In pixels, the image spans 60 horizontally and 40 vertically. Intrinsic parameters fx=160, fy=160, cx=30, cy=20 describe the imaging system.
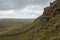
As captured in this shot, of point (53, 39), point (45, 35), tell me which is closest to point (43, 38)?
point (45, 35)

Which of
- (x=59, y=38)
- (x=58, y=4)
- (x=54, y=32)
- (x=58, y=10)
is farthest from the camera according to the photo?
(x=58, y=4)

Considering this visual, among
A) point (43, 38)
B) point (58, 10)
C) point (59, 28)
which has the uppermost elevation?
point (58, 10)

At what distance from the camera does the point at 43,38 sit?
72.5 meters

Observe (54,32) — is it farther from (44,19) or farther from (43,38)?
(44,19)

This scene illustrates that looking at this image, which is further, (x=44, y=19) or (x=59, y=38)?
(x=44, y=19)

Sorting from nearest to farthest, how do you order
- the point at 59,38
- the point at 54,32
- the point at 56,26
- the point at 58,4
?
the point at 59,38
the point at 54,32
the point at 56,26
the point at 58,4

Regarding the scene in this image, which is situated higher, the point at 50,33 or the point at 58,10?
the point at 58,10

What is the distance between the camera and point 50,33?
7194 centimetres

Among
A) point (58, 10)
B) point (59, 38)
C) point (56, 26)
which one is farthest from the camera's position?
point (58, 10)

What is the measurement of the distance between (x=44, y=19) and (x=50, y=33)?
164 feet

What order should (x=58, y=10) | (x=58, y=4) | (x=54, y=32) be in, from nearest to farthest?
1. (x=54, y=32)
2. (x=58, y=10)
3. (x=58, y=4)

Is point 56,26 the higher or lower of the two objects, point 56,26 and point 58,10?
the lower

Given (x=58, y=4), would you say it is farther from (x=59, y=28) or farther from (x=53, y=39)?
(x=53, y=39)

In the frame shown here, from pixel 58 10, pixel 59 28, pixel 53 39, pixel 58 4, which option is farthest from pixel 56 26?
pixel 58 4
